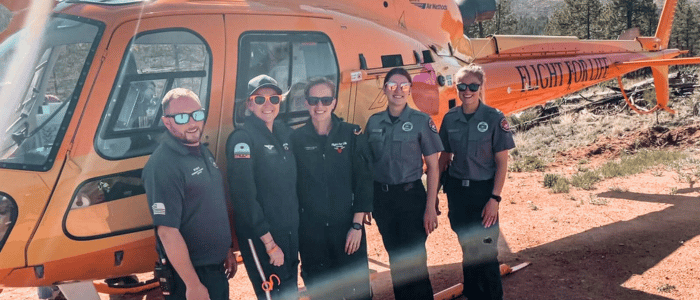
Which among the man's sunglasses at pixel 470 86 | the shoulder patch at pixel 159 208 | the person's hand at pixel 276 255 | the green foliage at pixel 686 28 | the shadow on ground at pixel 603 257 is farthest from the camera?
the green foliage at pixel 686 28

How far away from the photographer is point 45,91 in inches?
154

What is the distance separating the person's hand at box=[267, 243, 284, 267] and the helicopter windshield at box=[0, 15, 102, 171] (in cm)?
145

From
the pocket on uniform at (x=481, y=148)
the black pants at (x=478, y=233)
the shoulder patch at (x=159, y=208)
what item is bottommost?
the black pants at (x=478, y=233)

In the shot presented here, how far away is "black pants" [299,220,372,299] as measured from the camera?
12.6ft

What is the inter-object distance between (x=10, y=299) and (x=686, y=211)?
8285 mm

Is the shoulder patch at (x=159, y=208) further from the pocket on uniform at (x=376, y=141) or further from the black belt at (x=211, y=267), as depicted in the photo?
the pocket on uniform at (x=376, y=141)

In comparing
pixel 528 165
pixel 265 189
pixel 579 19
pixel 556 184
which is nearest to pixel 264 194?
pixel 265 189

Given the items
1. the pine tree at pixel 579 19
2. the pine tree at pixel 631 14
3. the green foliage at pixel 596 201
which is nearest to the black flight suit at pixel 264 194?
the green foliage at pixel 596 201

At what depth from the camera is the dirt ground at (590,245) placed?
17.2 feet

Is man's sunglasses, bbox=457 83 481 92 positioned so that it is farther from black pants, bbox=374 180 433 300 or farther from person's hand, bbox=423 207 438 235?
person's hand, bbox=423 207 438 235

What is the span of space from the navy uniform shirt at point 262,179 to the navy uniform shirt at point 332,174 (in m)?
0.13

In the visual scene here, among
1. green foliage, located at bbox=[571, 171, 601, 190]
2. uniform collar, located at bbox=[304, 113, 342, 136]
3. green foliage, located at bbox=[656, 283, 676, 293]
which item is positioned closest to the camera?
uniform collar, located at bbox=[304, 113, 342, 136]

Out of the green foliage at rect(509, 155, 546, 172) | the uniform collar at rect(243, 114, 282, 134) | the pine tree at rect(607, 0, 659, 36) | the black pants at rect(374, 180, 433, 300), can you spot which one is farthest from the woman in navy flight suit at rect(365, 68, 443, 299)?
the pine tree at rect(607, 0, 659, 36)

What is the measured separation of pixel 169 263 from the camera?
313cm
